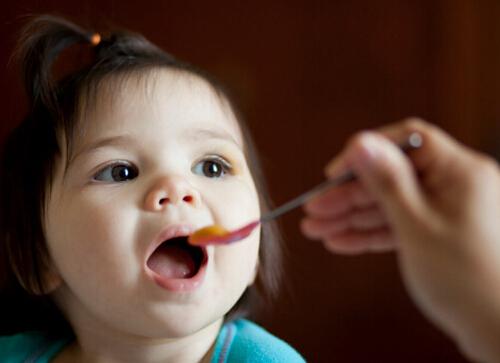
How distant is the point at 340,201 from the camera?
1.73 ft

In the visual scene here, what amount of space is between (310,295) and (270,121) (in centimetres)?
34

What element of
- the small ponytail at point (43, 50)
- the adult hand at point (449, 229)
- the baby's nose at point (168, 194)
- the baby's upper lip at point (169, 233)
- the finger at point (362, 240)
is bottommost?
the baby's upper lip at point (169, 233)

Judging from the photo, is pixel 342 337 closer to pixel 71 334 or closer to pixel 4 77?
pixel 71 334

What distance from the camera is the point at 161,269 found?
688 mm

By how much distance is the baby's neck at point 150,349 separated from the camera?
2.46 ft

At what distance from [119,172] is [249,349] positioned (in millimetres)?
247

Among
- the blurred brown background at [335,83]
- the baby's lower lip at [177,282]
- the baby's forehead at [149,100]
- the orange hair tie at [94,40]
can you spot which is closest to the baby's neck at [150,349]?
the baby's lower lip at [177,282]

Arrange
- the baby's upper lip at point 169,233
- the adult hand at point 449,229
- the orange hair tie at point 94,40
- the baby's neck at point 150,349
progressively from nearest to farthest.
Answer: the adult hand at point 449,229
the baby's upper lip at point 169,233
the baby's neck at point 150,349
the orange hair tie at point 94,40

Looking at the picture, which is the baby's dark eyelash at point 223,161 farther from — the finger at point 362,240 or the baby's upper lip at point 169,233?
the finger at point 362,240

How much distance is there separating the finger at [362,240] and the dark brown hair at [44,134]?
0.31 m

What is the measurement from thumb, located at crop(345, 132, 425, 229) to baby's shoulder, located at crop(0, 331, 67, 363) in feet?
1.81

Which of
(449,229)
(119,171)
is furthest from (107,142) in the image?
(449,229)

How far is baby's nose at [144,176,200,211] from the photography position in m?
0.66

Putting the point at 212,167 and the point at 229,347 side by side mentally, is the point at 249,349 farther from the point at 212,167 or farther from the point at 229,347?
the point at 212,167
